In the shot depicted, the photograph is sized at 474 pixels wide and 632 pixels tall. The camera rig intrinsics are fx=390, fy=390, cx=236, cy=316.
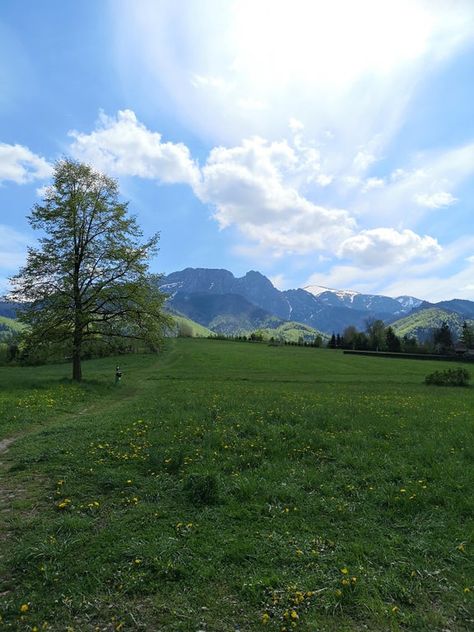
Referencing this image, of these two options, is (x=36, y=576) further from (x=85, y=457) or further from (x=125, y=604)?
(x=85, y=457)

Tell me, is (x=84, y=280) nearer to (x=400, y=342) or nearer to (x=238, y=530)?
(x=238, y=530)

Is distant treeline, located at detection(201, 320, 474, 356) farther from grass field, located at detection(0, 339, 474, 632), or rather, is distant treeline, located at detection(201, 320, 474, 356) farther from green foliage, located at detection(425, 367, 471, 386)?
grass field, located at detection(0, 339, 474, 632)

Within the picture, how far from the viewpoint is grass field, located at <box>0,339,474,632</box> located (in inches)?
215

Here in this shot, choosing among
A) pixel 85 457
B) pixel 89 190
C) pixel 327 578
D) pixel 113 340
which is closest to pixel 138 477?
pixel 85 457

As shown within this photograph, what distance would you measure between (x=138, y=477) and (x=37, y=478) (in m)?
2.72

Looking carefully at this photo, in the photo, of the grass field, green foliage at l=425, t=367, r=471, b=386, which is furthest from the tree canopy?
green foliage at l=425, t=367, r=471, b=386

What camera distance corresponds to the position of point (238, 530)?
7.59 metres

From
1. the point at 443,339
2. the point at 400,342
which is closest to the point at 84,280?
the point at 400,342

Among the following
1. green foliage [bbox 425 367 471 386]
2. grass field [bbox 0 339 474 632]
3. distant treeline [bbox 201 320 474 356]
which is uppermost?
distant treeline [bbox 201 320 474 356]

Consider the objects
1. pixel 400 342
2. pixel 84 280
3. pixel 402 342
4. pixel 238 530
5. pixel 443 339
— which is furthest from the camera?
pixel 443 339

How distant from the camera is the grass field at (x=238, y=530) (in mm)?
5469

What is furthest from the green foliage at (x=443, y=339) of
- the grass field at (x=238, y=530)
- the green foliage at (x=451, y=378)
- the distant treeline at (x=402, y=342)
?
the grass field at (x=238, y=530)

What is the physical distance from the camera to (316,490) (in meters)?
9.62


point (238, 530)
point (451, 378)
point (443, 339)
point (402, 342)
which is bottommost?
point (451, 378)
